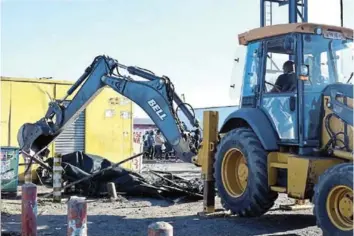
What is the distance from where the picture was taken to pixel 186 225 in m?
7.88

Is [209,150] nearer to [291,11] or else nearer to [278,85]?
[278,85]

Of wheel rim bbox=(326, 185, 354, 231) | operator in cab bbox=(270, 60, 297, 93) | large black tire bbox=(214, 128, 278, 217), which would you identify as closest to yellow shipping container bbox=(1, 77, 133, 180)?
large black tire bbox=(214, 128, 278, 217)

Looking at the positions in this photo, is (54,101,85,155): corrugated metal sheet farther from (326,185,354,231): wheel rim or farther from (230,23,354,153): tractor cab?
(326,185,354,231): wheel rim

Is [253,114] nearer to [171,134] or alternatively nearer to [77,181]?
[171,134]

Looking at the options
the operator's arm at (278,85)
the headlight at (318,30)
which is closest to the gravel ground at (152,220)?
the operator's arm at (278,85)

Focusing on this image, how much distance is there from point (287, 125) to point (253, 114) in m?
0.63

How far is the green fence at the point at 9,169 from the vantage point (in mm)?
10797

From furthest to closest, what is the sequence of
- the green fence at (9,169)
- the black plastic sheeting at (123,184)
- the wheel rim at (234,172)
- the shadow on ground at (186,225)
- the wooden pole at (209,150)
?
the black plastic sheeting at (123,184) → the green fence at (9,169) → the wooden pole at (209,150) → the wheel rim at (234,172) → the shadow on ground at (186,225)

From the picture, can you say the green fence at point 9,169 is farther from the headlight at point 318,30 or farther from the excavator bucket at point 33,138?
the headlight at point 318,30

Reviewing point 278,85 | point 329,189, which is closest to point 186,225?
point 329,189

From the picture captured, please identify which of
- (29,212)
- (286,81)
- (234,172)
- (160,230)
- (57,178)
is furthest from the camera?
(57,178)

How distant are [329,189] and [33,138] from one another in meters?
7.06

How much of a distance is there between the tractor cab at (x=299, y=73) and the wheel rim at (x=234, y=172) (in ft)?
2.83

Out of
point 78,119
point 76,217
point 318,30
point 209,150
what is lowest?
point 76,217
